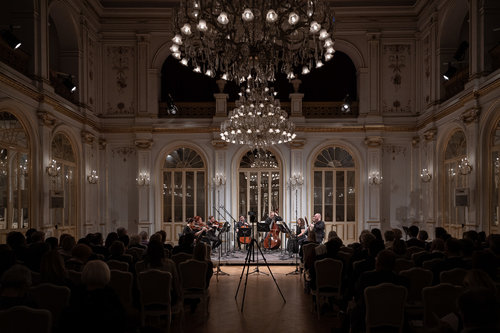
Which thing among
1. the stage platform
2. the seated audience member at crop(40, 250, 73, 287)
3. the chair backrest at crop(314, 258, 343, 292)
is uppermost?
the seated audience member at crop(40, 250, 73, 287)

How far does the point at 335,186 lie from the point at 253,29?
30.1ft

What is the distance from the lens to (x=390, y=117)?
14102 millimetres

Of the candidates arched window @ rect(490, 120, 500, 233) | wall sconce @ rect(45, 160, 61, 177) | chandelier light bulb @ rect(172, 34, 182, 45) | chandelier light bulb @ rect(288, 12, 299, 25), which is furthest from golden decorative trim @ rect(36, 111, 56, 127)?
arched window @ rect(490, 120, 500, 233)

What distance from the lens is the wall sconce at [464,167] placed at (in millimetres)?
9805

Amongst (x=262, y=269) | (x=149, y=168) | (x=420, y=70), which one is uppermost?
(x=420, y=70)

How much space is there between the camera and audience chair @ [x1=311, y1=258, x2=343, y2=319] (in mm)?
5641

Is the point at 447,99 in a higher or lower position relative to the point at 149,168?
higher

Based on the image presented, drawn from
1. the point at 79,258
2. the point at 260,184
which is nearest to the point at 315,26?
the point at 79,258

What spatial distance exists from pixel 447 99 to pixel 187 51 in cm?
843

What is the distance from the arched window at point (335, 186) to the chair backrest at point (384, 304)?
1031cm

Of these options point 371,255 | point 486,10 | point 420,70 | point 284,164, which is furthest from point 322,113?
point 371,255

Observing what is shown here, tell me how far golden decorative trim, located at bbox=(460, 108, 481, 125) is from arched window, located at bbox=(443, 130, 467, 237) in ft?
2.58

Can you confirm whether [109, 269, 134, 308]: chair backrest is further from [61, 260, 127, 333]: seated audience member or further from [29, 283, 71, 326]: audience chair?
[61, 260, 127, 333]: seated audience member

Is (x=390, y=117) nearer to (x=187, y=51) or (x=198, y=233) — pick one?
(x=198, y=233)
